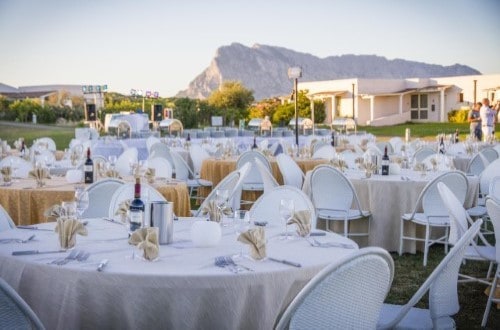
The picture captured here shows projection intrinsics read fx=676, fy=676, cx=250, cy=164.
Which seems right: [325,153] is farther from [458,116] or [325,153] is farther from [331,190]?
[458,116]

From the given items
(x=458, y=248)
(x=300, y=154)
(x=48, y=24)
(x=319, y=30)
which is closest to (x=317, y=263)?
(x=458, y=248)

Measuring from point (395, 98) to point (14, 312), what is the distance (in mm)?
51652

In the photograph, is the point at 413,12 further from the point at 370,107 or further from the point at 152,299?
Result: the point at 152,299

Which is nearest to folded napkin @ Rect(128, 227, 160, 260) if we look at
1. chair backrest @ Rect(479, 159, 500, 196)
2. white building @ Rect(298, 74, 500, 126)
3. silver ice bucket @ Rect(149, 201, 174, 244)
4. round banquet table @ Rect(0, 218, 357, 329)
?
round banquet table @ Rect(0, 218, 357, 329)

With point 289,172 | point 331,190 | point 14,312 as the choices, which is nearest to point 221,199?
point 14,312

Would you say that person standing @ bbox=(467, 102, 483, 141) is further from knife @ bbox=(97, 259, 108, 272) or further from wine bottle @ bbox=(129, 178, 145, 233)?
knife @ bbox=(97, 259, 108, 272)

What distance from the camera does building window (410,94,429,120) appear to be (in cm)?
5006

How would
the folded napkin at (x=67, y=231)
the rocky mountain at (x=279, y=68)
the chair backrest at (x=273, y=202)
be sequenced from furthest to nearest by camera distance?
the rocky mountain at (x=279, y=68) → the chair backrest at (x=273, y=202) → the folded napkin at (x=67, y=231)

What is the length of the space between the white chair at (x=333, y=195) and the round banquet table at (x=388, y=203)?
0.66 ft

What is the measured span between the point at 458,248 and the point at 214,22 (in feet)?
178

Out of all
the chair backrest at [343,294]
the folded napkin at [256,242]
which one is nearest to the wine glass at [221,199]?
the folded napkin at [256,242]

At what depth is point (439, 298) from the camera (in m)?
2.95

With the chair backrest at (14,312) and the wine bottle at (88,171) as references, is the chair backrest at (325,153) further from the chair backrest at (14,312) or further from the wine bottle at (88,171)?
the chair backrest at (14,312)

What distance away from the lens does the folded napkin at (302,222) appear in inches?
135
